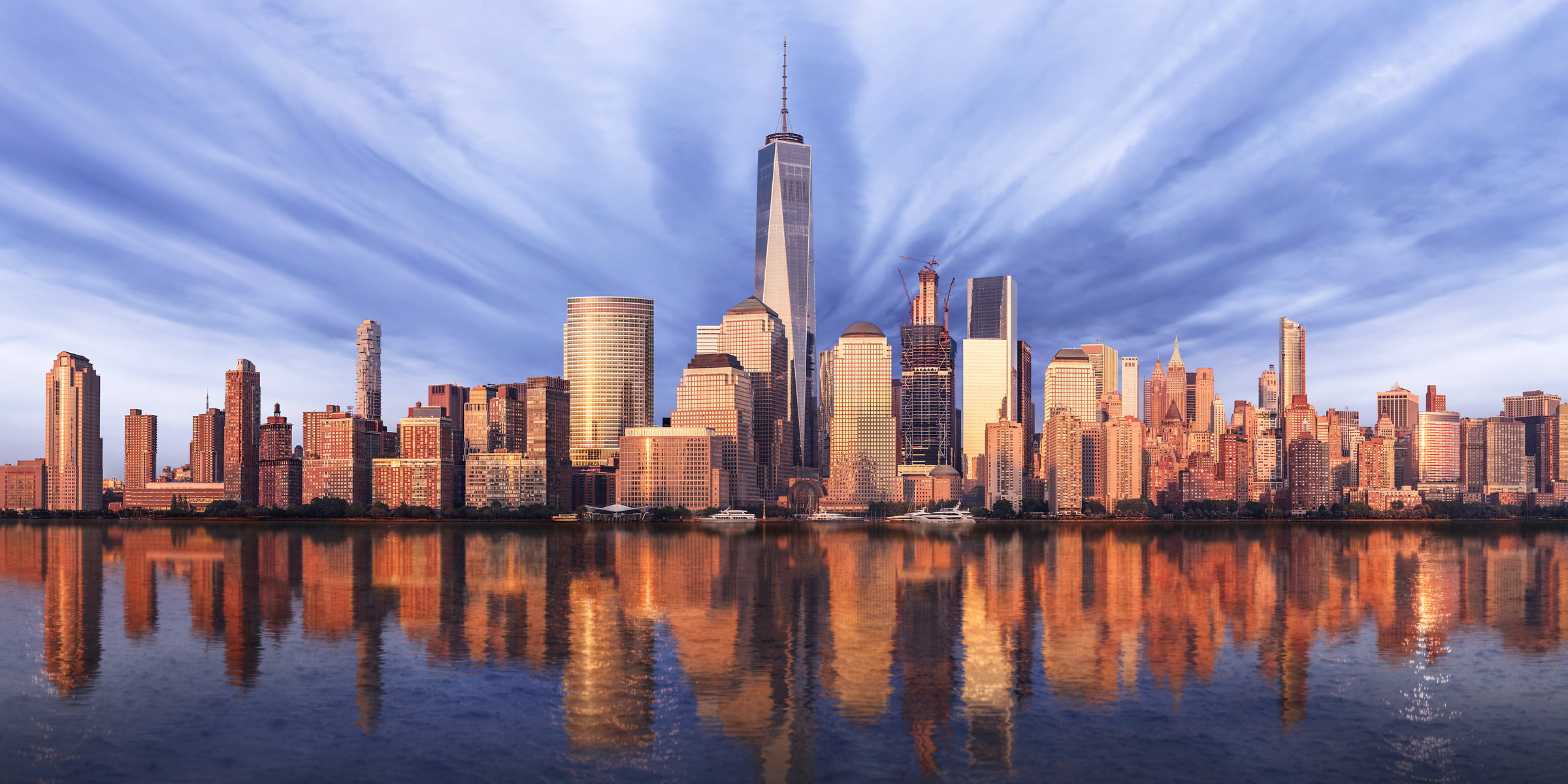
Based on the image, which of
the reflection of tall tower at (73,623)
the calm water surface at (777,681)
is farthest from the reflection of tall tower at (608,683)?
the reflection of tall tower at (73,623)

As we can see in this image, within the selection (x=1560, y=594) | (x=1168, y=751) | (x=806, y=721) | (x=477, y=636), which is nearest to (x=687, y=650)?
(x=477, y=636)

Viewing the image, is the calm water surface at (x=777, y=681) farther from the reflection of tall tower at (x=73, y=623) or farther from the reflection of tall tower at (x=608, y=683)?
the reflection of tall tower at (x=73, y=623)

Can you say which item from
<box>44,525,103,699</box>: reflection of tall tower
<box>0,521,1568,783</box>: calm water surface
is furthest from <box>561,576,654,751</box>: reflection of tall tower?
<box>44,525,103,699</box>: reflection of tall tower

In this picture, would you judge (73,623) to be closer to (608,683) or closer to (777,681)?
(608,683)

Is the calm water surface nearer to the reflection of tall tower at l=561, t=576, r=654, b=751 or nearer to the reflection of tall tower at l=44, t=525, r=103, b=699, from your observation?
the reflection of tall tower at l=561, t=576, r=654, b=751

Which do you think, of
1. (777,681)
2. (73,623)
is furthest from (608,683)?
(73,623)

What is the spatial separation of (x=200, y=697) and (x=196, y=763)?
12774 millimetres

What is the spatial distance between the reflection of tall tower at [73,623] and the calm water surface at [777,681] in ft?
1.62

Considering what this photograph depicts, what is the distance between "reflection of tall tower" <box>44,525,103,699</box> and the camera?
196 ft

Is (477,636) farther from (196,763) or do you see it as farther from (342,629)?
(196,763)

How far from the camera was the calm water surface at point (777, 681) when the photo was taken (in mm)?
43406

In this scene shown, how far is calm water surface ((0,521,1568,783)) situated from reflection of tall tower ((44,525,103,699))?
494 mm

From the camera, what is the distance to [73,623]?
81.1 metres

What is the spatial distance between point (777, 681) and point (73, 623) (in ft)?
183
